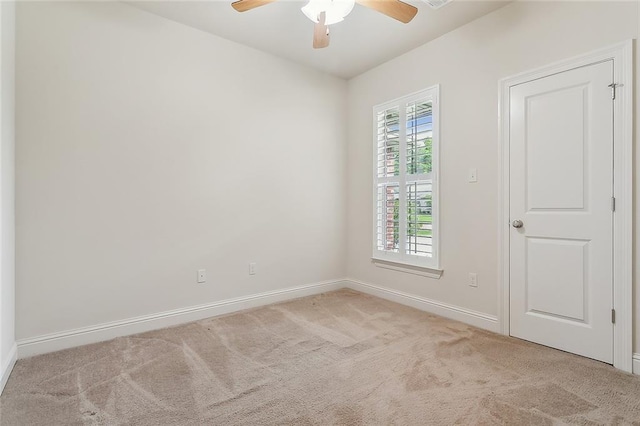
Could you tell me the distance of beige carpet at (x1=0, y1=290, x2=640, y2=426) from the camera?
5.30 feet

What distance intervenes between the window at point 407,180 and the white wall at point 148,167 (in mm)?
831

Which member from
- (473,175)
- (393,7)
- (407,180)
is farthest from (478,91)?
(393,7)

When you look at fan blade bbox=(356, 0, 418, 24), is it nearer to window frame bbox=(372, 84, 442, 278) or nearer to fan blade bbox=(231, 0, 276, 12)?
fan blade bbox=(231, 0, 276, 12)

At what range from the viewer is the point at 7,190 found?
202 centimetres

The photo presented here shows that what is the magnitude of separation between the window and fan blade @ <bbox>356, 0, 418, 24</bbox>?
1.10 m

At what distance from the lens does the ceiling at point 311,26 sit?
264 cm

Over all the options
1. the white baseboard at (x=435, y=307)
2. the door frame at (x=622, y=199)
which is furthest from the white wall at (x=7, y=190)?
the door frame at (x=622, y=199)

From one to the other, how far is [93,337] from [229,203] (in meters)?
1.55

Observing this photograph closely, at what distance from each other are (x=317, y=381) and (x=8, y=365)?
1.95 m

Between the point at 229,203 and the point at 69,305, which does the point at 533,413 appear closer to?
the point at 229,203

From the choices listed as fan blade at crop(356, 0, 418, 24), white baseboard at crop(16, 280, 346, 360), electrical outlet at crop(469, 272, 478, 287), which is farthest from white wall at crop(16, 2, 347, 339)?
electrical outlet at crop(469, 272, 478, 287)

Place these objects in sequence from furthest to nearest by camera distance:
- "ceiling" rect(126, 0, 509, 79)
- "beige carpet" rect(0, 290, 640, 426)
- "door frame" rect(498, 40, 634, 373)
Answer: "ceiling" rect(126, 0, 509, 79) < "door frame" rect(498, 40, 634, 373) < "beige carpet" rect(0, 290, 640, 426)

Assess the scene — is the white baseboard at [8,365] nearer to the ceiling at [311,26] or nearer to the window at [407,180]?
the ceiling at [311,26]

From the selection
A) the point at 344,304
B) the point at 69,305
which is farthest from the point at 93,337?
the point at 344,304
